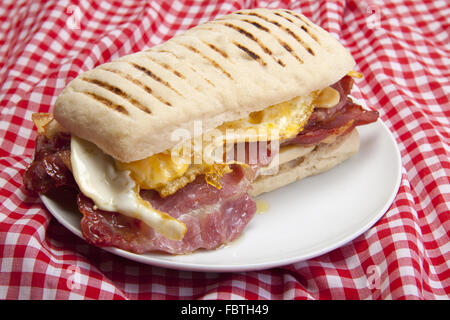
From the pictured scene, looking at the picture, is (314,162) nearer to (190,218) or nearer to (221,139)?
(221,139)

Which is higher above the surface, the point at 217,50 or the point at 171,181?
the point at 217,50

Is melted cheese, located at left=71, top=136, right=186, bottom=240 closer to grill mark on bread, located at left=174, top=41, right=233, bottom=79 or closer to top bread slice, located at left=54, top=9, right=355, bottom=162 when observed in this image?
top bread slice, located at left=54, top=9, right=355, bottom=162

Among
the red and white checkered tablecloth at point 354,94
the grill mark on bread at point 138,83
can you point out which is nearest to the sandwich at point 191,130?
the grill mark on bread at point 138,83

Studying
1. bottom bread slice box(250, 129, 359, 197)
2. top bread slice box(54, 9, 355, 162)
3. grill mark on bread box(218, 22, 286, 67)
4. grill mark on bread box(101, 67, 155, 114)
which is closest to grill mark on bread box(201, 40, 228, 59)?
top bread slice box(54, 9, 355, 162)

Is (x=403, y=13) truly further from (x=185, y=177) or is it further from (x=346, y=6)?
(x=185, y=177)

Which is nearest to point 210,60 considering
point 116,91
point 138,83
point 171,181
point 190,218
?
point 138,83

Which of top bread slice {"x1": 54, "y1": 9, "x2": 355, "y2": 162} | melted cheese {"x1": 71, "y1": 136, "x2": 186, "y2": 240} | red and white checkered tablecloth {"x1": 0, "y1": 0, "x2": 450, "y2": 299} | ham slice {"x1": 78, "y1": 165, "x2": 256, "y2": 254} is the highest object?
top bread slice {"x1": 54, "y1": 9, "x2": 355, "y2": 162}

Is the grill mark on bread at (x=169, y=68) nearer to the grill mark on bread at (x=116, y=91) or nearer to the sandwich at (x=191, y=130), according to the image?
the sandwich at (x=191, y=130)
